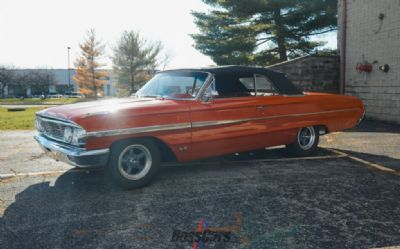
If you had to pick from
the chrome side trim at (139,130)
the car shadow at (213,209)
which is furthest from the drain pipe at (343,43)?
the chrome side trim at (139,130)

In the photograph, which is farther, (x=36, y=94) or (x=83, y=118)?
A: (x=36, y=94)

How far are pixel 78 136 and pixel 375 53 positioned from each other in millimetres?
10455

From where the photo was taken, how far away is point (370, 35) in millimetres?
11625

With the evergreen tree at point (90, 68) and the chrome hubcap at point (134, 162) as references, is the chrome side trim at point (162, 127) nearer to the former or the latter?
the chrome hubcap at point (134, 162)

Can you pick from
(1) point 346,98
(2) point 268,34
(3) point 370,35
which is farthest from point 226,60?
(1) point 346,98

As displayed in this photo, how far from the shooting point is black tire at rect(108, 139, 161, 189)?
174 inches

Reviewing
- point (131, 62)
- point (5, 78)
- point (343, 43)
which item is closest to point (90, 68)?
point (131, 62)

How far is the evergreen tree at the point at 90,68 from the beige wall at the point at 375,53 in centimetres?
3909

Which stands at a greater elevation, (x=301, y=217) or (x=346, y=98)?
(x=346, y=98)

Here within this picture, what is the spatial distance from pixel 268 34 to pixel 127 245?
2225 cm

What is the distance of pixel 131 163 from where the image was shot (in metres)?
4.59

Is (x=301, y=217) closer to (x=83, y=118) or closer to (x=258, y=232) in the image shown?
(x=258, y=232)

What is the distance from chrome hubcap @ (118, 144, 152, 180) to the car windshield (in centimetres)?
98

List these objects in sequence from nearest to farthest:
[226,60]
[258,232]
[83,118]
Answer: [258,232], [83,118], [226,60]
